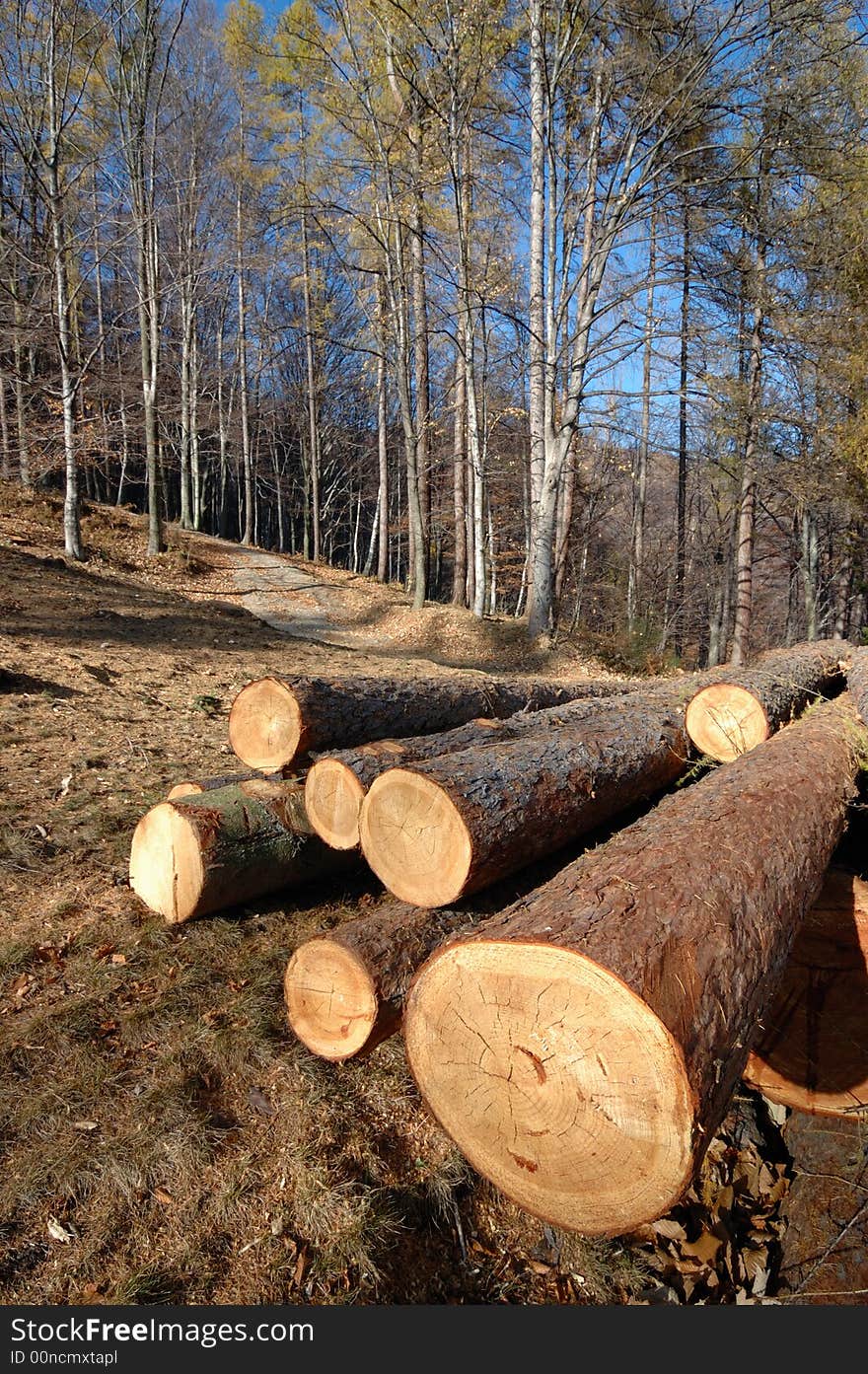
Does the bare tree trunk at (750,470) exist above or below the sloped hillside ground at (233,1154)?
above

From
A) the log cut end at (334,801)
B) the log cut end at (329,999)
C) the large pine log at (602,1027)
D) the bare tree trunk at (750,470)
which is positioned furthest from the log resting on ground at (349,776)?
the bare tree trunk at (750,470)

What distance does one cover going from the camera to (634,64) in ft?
34.9

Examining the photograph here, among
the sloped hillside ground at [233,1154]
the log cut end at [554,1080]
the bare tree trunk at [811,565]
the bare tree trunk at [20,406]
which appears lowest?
the sloped hillside ground at [233,1154]

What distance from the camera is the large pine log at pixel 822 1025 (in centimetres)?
244

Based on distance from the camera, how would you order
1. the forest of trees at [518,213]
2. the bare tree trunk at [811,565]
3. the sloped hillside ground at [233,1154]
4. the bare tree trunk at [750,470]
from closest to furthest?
the sloped hillside ground at [233,1154], the forest of trees at [518,213], the bare tree trunk at [750,470], the bare tree trunk at [811,565]

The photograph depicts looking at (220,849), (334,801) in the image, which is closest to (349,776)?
(334,801)

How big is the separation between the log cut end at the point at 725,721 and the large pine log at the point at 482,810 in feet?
3.31

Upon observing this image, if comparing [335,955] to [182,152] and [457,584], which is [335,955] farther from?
[182,152]

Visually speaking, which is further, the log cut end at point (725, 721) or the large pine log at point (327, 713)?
the log cut end at point (725, 721)

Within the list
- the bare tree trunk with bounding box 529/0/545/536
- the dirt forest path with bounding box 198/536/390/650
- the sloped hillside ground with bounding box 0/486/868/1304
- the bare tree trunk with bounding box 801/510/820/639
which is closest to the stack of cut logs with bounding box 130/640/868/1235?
the sloped hillside ground with bounding box 0/486/868/1304

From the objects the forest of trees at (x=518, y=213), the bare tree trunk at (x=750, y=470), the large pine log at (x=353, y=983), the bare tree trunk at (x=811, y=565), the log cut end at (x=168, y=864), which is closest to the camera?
the large pine log at (x=353, y=983)

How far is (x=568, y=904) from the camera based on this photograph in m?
1.89

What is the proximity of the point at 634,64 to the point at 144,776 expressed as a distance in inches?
512

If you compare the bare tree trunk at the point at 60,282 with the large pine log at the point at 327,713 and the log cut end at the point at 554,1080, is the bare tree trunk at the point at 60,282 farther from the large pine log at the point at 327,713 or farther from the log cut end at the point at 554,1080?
the log cut end at the point at 554,1080
